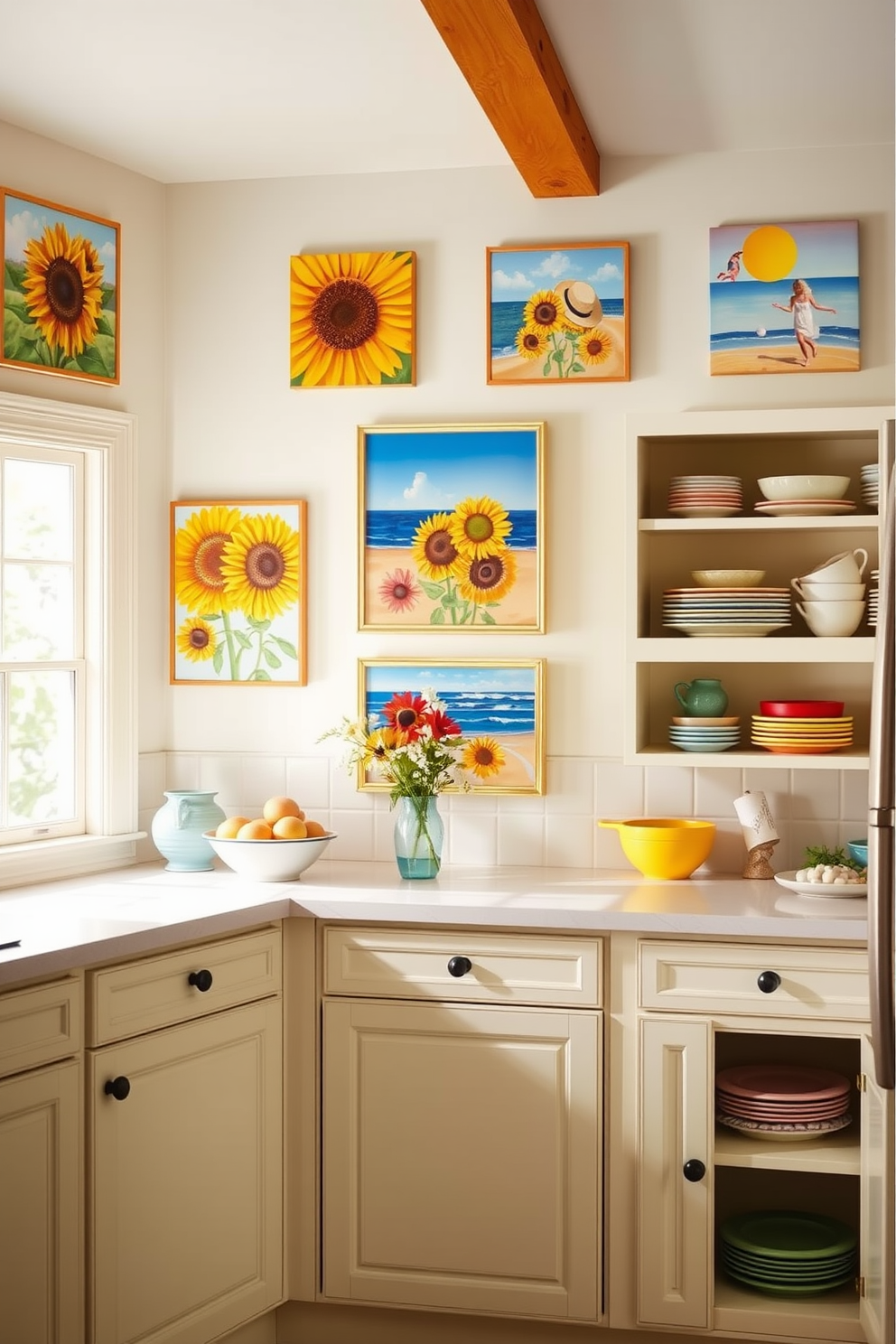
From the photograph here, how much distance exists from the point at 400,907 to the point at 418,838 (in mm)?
306

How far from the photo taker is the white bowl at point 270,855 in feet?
10.4

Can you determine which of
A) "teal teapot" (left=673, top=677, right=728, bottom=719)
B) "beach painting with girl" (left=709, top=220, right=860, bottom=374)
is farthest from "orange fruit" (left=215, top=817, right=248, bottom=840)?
"beach painting with girl" (left=709, top=220, right=860, bottom=374)

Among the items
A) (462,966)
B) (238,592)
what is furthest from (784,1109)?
(238,592)

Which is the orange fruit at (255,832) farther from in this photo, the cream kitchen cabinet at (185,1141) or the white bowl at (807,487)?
the white bowl at (807,487)

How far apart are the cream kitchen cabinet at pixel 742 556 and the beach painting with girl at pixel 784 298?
0.20 m

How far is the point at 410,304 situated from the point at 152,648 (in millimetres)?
1100

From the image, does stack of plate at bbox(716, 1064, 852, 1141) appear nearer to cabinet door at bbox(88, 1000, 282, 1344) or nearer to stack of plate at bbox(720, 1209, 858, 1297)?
stack of plate at bbox(720, 1209, 858, 1297)

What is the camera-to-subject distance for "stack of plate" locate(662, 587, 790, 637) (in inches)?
126

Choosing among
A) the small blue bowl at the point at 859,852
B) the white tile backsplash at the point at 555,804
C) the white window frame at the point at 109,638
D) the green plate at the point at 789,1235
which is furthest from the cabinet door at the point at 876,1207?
the white window frame at the point at 109,638

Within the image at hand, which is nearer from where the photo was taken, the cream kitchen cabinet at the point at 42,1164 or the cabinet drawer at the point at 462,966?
the cream kitchen cabinet at the point at 42,1164

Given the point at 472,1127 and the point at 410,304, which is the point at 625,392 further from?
the point at 472,1127

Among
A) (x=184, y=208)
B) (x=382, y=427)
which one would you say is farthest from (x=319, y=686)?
(x=184, y=208)

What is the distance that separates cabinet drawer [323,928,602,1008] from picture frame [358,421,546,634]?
87 cm

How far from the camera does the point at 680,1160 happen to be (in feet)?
9.42
